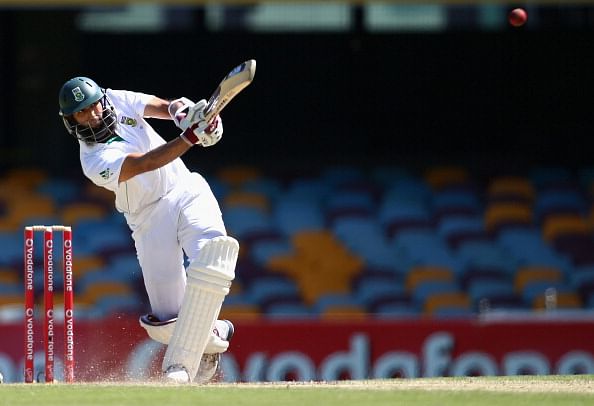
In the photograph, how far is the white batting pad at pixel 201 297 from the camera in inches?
221

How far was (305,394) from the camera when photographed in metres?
5.05

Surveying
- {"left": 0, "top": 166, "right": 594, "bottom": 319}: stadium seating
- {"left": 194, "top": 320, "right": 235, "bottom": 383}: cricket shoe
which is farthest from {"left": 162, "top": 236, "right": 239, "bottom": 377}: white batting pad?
{"left": 0, "top": 166, "right": 594, "bottom": 319}: stadium seating

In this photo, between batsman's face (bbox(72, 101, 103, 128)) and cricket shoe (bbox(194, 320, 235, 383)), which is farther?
cricket shoe (bbox(194, 320, 235, 383))

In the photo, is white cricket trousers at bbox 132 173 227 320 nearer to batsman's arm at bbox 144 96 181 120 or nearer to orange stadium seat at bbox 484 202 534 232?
batsman's arm at bbox 144 96 181 120

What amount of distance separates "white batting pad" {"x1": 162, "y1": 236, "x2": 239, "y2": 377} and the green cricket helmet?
0.66 metres

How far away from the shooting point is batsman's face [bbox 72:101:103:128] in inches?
225

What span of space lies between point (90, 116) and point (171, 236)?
618 millimetres

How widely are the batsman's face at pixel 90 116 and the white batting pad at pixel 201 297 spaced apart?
0.70 m

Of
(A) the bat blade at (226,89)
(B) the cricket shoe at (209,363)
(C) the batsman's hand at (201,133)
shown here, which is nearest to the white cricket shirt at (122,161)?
(C) the batsman's hand at (201,133)

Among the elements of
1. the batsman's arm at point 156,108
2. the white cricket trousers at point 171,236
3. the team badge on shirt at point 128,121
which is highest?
the batsman's arm at point 156,108

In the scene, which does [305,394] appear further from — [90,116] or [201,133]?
[90,116]

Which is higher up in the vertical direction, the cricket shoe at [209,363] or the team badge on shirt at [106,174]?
the team badge on shirt at [106,174]

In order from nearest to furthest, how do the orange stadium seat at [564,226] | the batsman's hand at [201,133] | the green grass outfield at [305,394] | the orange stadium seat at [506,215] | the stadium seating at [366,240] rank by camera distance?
1. the green grass outfield at [305,394]
2. the batsman's hand at [201,133]
3. the stadium seating at [366,240]
4. the orange stadium seat at [564,226]
5. the orange stadium seat at [506,215]

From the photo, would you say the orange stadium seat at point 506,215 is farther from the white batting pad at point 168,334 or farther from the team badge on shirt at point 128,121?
the team badge on shirt at point 128,121
